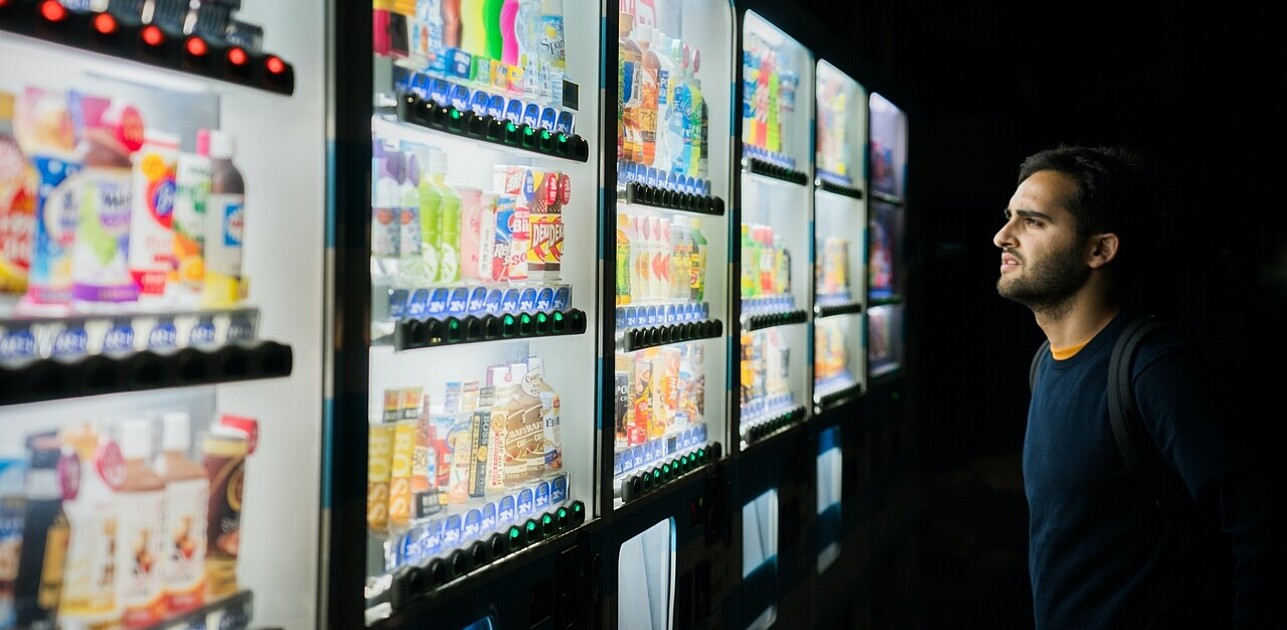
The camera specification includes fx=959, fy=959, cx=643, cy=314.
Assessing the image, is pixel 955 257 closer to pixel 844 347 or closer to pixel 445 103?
pixel 844 347

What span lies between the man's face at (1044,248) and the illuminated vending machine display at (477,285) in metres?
1.01

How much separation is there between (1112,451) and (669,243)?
1442 mm

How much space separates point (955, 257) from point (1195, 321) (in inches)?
60.1

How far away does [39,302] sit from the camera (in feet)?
4.32

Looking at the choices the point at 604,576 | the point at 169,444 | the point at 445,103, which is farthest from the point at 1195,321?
the point at 169,444

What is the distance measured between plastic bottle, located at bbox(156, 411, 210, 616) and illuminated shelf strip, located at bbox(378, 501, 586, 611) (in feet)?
1.01

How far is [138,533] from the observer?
1460 mm

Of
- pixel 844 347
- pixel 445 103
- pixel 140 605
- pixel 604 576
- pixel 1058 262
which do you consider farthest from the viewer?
pixel 844 347

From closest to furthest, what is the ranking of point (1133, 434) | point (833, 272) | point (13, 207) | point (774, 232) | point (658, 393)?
1. point (13, 207)
2. point (1133, 434)
3. point (658, 393)
4. point (774, 232)
5. point (833, 272)

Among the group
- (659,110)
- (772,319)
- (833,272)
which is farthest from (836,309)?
(659,110)

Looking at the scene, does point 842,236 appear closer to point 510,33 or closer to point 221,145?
point 510,33

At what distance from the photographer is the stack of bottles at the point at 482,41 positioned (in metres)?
1.86

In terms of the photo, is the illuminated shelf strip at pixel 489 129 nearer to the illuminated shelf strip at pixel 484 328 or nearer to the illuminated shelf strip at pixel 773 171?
the illuminated shelf strip at pixel 484 328

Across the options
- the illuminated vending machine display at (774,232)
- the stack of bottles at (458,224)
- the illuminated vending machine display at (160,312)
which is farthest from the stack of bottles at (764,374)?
the illuminated vending machine display at (160,312)
